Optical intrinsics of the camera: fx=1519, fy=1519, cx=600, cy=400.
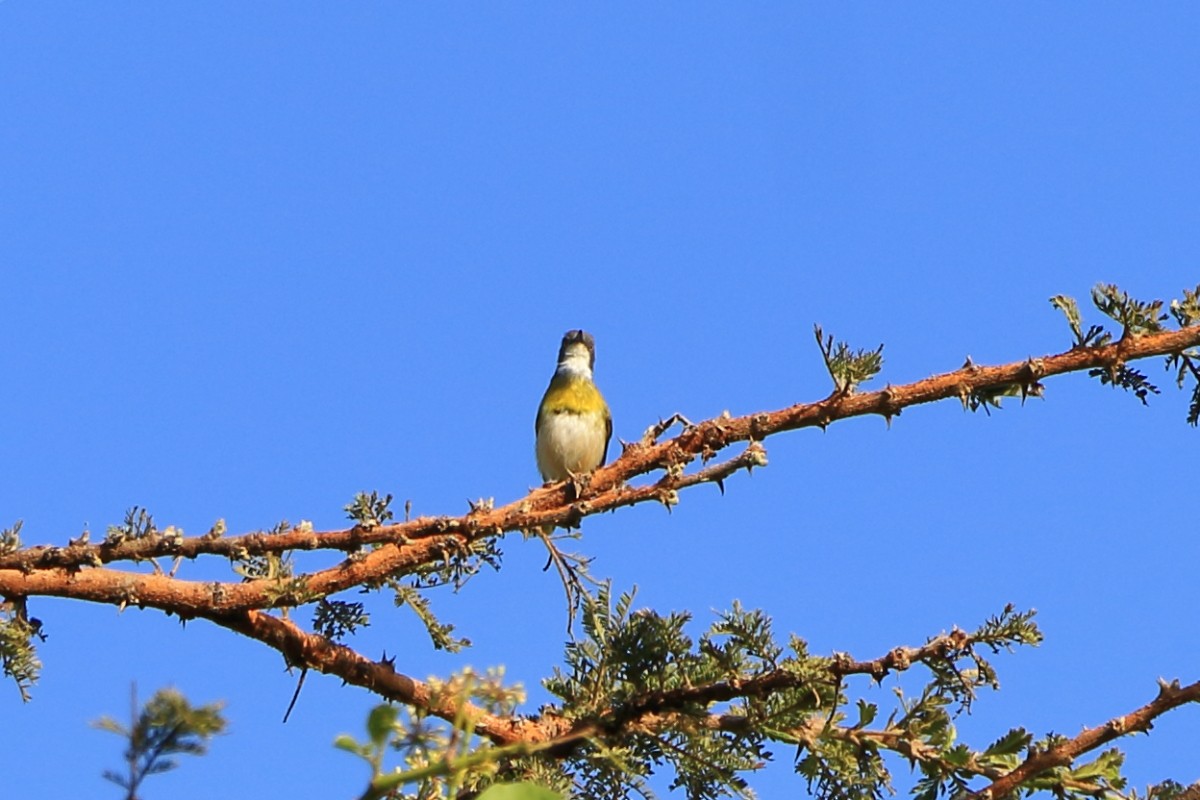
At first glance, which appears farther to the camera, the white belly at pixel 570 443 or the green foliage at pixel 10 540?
the white belly at pixel 570 443

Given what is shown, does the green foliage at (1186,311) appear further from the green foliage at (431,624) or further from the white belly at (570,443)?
the white belly at (570,443)

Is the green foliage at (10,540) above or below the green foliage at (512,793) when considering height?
above

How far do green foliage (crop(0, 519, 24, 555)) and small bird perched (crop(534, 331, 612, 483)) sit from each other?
5.97 metres

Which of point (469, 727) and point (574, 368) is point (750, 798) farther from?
point (574, 368)

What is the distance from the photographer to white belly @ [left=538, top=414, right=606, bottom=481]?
10141mm

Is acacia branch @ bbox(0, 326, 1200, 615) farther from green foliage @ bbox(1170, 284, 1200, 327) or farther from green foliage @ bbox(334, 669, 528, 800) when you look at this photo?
green foliage @ bbox(334, 669, 528, 800)

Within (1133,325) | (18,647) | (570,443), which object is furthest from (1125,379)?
(570,443)

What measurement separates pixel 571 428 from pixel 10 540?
6.33 metres

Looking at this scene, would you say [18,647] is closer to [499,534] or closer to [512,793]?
[499,534]

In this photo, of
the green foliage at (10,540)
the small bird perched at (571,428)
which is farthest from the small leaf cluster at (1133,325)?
the small bird perched at (571,428)

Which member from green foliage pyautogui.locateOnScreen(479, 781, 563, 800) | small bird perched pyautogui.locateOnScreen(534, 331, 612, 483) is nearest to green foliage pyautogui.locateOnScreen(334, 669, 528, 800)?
green foliage pyautogui.locateOnScreen(479, 781, 563, 800)

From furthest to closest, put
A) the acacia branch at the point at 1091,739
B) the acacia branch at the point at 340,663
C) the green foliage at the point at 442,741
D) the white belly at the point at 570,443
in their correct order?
1. the white belly at the point at 570,443
2. the acacia branch at the point at 340,663
3. the acacia branch at the point at 1091,739
4. the green foliage at the point at 442,741

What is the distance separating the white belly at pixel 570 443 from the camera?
1014 cm

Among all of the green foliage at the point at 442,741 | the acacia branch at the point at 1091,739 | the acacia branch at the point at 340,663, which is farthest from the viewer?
the acacia branch at the point at 340,663
